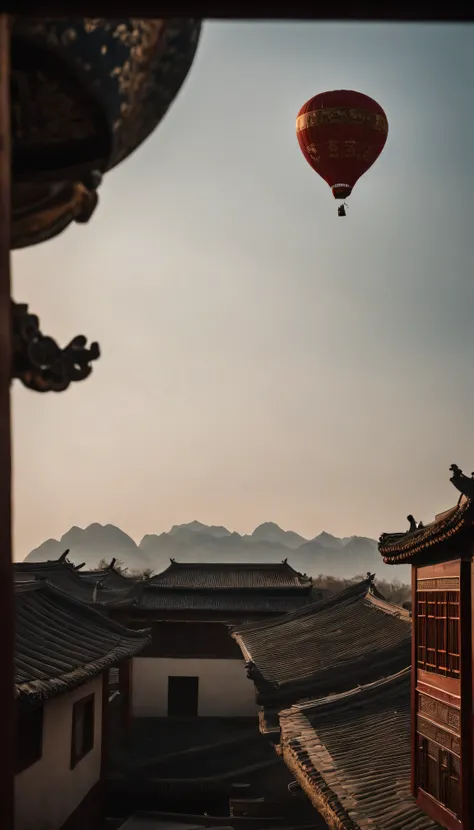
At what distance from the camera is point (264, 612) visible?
30.3 meters

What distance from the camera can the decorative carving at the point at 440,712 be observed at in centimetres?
954

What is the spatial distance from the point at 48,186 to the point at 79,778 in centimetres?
1084

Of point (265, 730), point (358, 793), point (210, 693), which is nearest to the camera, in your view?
point (358, 793)

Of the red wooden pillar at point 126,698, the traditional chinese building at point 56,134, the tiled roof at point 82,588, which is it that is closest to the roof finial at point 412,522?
the traditional chinese building at point 56,134

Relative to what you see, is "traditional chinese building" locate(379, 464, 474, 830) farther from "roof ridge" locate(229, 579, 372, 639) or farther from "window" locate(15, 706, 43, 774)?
"roof ridge" locate(229, 579, 372, 639)

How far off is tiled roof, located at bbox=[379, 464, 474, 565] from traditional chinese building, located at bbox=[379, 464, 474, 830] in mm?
11

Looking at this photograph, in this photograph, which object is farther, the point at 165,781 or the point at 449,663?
the point at 165,781

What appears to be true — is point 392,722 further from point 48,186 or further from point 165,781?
point 48,186

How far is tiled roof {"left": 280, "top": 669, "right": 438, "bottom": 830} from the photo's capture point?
34.1ft

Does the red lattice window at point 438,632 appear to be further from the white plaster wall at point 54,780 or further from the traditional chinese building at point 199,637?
the traditional chinese building at point 199,637

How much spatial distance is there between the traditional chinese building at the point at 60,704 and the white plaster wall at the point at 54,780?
0.01 meters

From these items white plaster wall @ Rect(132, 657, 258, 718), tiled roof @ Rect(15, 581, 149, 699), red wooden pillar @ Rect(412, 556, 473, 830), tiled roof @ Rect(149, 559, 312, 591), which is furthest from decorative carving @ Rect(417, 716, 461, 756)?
tiled roof @ Rect(149, 559, 312, 591)

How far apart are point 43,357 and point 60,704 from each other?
9344 mm

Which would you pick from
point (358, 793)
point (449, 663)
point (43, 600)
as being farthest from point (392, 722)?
point (43, 600)
